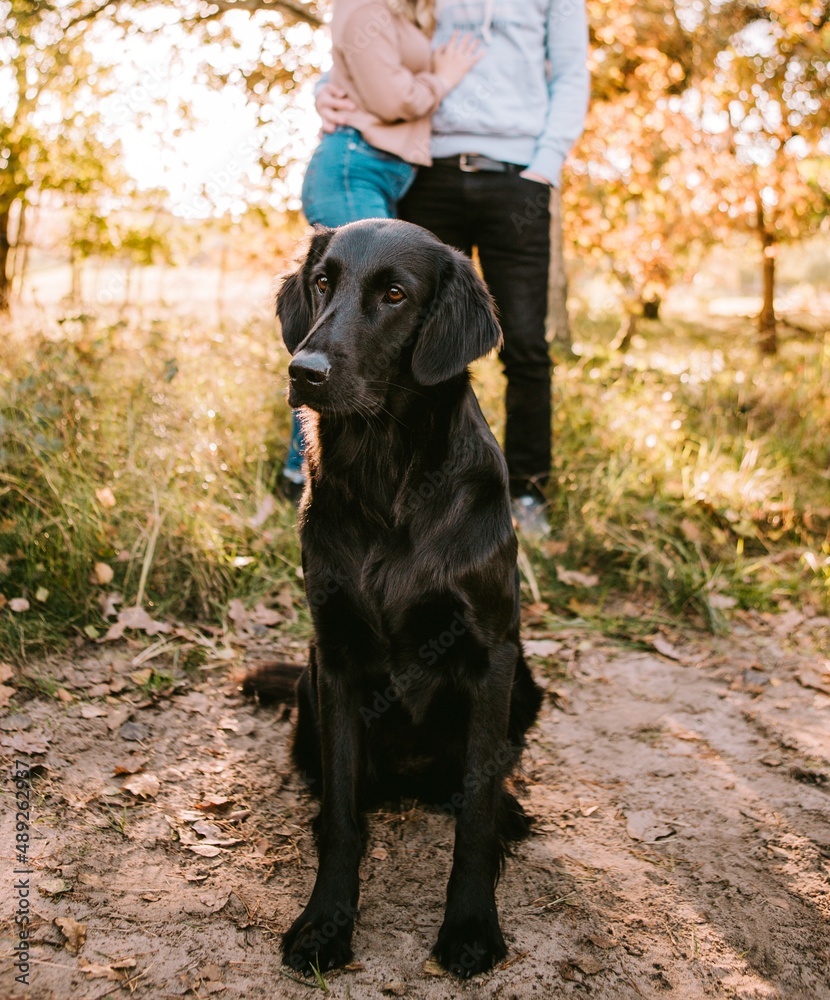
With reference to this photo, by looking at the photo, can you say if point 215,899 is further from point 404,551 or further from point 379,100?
point 379,100

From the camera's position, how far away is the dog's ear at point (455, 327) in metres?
2.02

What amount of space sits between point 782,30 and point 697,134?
1147 millimetres

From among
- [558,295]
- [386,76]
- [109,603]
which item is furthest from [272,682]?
[558,295]

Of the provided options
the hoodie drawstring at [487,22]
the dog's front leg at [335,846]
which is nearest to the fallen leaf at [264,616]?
the dog's front leg at [335,846]

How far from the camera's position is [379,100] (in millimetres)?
3121

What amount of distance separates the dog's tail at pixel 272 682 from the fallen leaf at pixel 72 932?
43.1 inches

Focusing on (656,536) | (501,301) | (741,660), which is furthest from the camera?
(656,536)

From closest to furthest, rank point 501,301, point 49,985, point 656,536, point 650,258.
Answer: point 49,985 < point 501,301 < point 656,536 < point 650,258

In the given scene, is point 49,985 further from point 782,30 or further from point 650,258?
point 782,30

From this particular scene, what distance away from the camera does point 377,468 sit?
207cm

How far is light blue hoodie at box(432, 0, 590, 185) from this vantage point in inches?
134

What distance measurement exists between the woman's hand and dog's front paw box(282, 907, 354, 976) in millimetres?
2901

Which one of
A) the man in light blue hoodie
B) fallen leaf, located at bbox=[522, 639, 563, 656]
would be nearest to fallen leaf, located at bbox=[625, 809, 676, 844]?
fallen leaf, located at bbox=[522, 639, 563, 656]

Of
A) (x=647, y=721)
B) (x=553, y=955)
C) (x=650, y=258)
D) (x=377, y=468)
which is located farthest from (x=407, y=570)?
(x=650, y=258)
